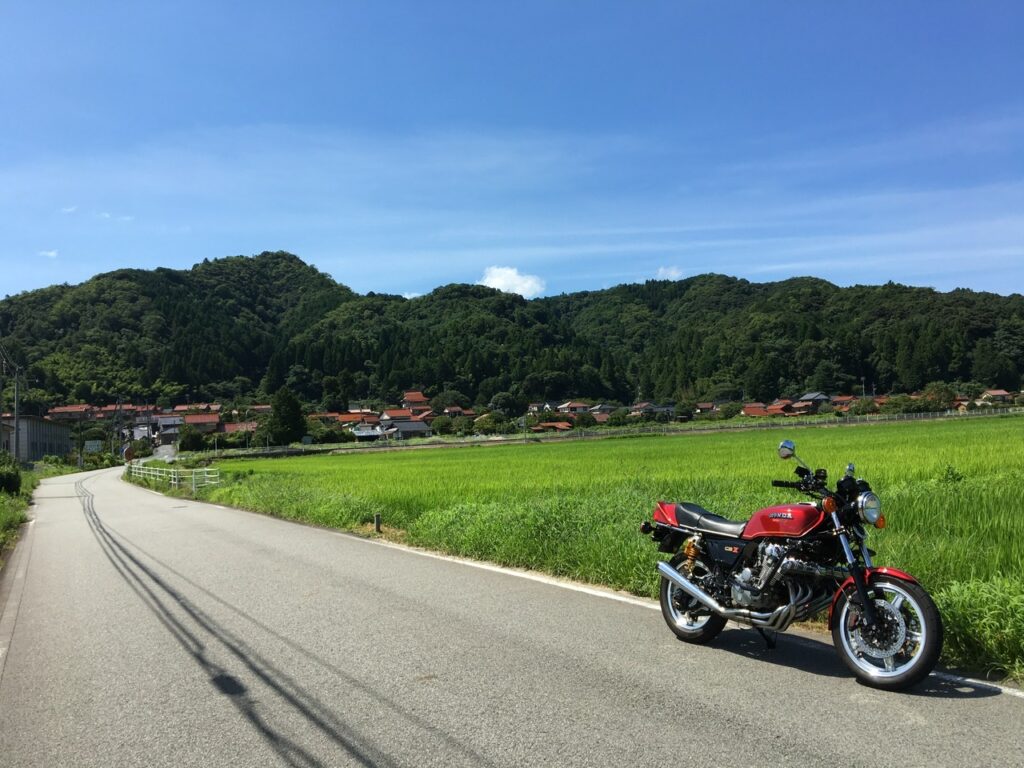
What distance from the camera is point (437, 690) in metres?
4.58

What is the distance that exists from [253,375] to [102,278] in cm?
3050

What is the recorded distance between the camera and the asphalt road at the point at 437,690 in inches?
145

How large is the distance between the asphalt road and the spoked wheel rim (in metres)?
0.17

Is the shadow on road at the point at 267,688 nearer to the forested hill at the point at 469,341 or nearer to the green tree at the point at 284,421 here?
the green tree at the point at 284,421

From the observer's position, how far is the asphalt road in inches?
145

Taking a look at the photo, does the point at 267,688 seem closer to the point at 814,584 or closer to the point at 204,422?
the point at 814,584

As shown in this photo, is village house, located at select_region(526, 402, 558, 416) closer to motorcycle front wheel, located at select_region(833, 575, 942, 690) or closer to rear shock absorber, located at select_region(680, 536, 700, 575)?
rear shock absorber, located at select_region(680, 536, 700, 575)

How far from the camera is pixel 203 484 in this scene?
27.5 metres

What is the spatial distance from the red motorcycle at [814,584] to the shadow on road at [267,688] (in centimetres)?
227

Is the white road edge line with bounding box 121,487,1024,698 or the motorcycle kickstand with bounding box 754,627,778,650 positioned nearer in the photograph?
the white road edge line with bounding box 121,487,1024,698

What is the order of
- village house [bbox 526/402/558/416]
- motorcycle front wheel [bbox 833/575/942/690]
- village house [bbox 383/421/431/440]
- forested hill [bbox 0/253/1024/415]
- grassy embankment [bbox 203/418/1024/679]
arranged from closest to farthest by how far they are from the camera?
1. motorcycle front wheel [bbox 833/575/942/690]
2. grassy embankment [bbox 203/418/1024/679]
3. village house [bbox 383/421/431/440]
4. forested hill [bbox 0/253/1024/415]
5. village house [bbox 526/402/558/416]

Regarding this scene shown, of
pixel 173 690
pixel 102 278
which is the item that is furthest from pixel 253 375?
pixel 173 690

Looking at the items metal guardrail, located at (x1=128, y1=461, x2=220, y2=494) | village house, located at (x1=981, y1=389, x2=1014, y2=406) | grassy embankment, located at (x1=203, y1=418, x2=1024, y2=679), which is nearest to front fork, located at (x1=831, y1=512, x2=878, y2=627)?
grassy embankment, located at (x1=203, y1=418, x2=1024, y2=679)

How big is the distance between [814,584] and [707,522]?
0.94 meters
